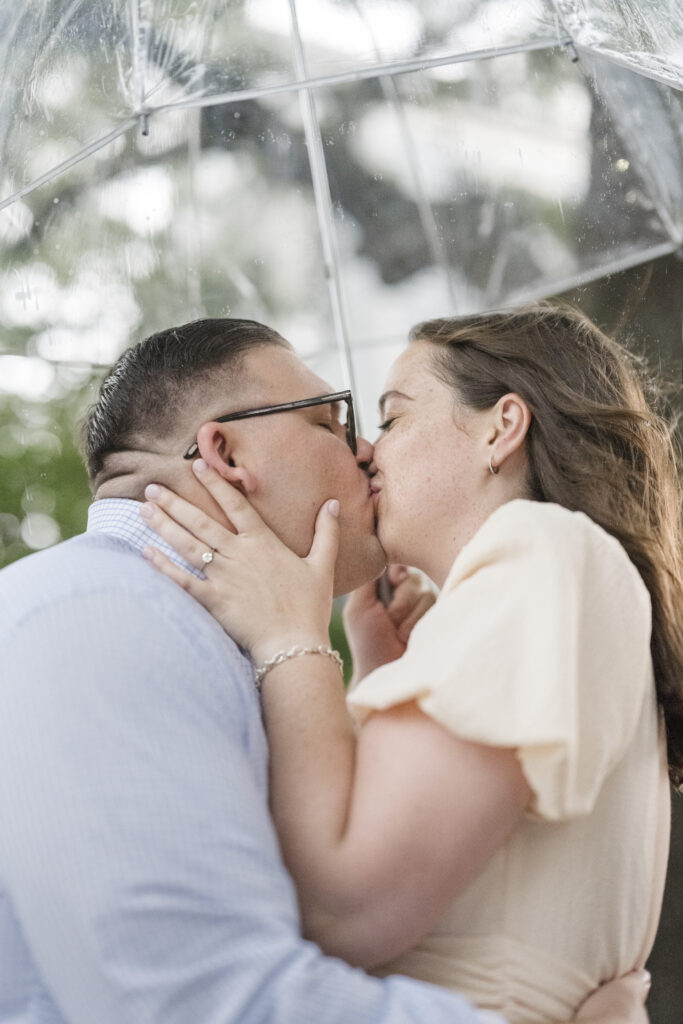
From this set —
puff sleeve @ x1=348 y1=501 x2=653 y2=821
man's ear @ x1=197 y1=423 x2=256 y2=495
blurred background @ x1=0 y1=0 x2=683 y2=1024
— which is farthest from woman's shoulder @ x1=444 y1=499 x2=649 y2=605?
blurred background @ x1=0 y1=0 x2=683 y2=1024

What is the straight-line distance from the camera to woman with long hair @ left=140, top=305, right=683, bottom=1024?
65.5 inches

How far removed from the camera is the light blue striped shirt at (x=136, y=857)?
1444mm

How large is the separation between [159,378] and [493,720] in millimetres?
1245

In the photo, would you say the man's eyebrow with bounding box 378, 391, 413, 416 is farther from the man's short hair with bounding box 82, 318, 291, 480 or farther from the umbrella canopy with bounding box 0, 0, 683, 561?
the umbrella canopy with bounding box 0, 0, 683, 561

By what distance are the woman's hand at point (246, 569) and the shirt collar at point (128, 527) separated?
17 millimetres

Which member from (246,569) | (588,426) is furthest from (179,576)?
(588,426)

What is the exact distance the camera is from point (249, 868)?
1.52 meters

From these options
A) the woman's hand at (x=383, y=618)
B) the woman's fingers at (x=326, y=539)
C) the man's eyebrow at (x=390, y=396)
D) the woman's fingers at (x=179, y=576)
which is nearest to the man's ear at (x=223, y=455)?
the woman's fingers at (x=326, y=539)

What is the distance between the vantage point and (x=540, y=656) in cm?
166

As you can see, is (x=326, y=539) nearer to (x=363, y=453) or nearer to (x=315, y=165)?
(x=363, y=453)

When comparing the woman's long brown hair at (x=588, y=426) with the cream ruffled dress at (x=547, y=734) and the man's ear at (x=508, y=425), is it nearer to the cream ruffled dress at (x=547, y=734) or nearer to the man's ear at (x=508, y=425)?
the man's ear at (x=508, y=425)

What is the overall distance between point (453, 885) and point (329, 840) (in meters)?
0.23

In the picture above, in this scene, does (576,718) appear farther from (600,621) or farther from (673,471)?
(673,471)

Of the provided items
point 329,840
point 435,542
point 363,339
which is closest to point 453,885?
point 329,840
